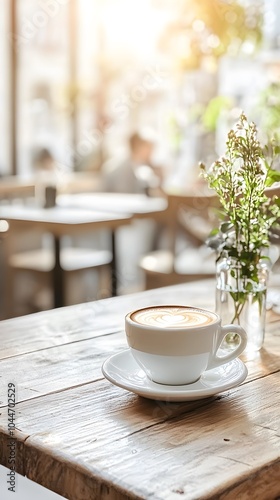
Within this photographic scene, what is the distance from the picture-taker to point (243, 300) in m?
1.41

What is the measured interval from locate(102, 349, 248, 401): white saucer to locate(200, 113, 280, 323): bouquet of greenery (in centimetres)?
21

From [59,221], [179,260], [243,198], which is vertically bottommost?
[179,260]

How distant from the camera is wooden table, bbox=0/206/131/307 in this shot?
390cm

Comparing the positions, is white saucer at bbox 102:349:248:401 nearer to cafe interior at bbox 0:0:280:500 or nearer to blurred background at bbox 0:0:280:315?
cafe interior at bbox 0:0:280:500

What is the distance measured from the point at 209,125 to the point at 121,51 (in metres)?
1.94

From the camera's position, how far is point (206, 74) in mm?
6508

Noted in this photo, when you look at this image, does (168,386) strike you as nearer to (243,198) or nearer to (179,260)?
(243,198)

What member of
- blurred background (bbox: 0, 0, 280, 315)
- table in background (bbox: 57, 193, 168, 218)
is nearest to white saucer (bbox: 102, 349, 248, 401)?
table in background (bbox: 57, 193, 168, 218)

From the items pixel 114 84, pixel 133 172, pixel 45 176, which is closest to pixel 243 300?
pixel 133 172

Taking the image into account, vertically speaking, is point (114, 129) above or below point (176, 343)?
above

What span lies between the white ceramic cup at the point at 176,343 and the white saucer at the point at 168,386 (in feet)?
0.06

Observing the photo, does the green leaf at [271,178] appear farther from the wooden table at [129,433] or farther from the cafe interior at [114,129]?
the cafe interior at [114,129]

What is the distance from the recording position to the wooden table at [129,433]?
890 mm

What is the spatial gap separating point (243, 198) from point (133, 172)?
4.41 metres
